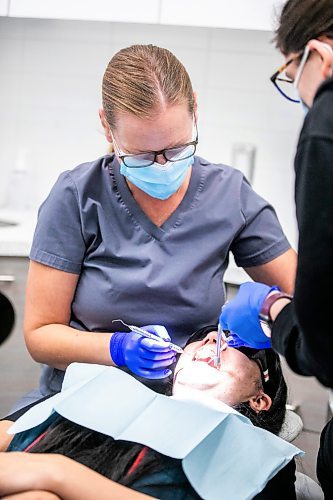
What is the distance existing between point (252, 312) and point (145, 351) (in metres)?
0.36

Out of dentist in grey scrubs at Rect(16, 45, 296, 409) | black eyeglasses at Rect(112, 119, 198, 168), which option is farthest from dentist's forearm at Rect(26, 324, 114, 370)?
black eyeglasses at Rect(112, 119, 198, 168)

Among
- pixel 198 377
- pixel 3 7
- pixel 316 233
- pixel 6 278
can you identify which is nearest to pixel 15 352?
pixel 6 278

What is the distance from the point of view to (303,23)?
1.17 metres

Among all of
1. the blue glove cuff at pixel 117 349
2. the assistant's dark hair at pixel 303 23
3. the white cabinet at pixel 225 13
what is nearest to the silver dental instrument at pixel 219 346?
the blue glove cuff at pixel 117 349

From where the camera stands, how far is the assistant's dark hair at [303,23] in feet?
3.77

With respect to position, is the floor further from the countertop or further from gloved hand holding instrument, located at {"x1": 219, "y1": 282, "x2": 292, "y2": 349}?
gloved hand holding instrument, located at {"x1": 219, "y1": 282, "x2": 292, "y2": 349}

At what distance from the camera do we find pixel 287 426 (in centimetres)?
179

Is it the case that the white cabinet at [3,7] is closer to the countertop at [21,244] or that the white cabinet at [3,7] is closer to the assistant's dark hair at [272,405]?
the countertop at [21,244]

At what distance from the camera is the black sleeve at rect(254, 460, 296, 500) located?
4.79ft

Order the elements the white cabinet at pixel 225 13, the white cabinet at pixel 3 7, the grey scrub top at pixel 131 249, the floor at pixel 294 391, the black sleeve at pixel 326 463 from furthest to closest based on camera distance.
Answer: the white cabinet at pixel 3 7, the white cabinet at pixel 225 13, the floor at pixel 294 391, the grey scrub top at pixel 131 249, the black sleeve at pixel 326 463

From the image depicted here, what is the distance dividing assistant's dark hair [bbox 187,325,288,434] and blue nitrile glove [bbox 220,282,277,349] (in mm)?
242

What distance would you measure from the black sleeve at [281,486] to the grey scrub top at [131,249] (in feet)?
1.53

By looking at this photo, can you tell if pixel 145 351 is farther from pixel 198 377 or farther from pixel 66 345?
pixel 66 345

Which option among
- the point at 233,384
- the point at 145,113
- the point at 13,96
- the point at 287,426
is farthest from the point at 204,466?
the point at 13,96
